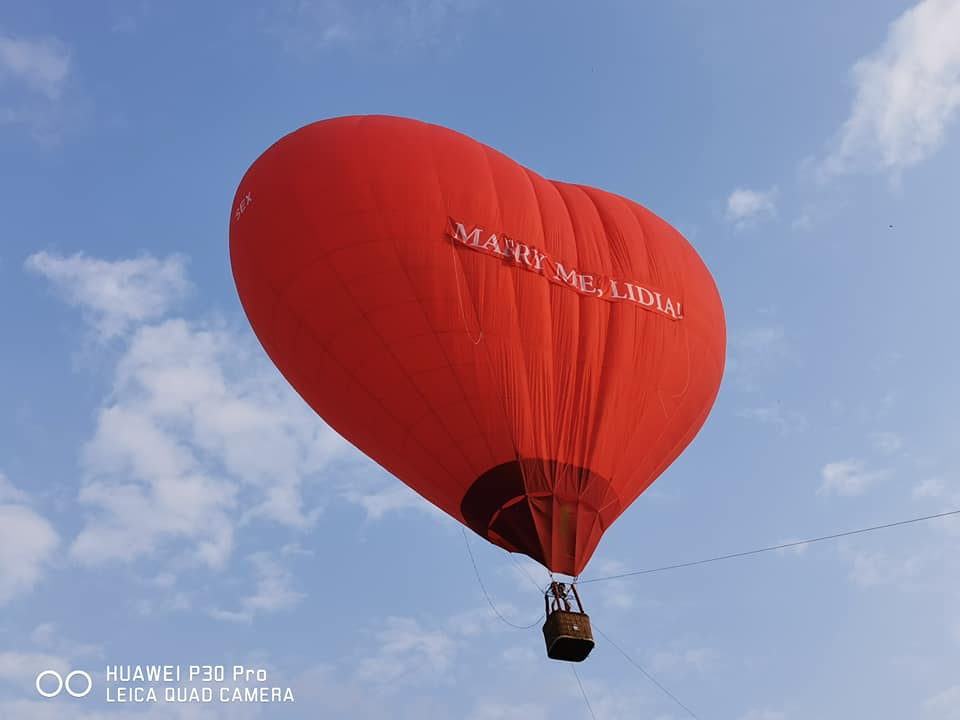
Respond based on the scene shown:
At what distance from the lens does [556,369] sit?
19.5 meters

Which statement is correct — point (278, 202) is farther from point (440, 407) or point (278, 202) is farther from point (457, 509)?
point (457, 509)

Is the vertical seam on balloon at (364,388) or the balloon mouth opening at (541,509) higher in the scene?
the vertical seam on balloon at (364,388)

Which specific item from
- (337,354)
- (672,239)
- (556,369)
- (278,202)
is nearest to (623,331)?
(556,369)

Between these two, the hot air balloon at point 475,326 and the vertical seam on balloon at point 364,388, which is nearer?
the hot air balloon at point 475,326

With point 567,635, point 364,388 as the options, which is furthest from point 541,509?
point 364,388

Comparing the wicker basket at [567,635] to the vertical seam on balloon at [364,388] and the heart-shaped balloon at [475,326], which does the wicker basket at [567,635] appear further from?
the vertical seam on balloon at [364,388]

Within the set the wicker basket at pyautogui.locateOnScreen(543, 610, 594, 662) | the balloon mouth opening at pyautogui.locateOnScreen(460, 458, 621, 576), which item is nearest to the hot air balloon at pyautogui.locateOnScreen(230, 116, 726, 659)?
the balloon mouth opening at pyautogui.locateOnScreen(460, 458, 621, 576)

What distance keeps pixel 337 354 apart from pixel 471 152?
4.16 meters

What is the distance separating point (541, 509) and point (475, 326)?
2987 mm

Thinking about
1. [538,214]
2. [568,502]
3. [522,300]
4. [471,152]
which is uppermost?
[471,152]

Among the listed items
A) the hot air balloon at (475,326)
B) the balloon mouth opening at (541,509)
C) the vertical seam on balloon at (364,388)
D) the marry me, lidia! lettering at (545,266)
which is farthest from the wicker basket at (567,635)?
the marry me, lidia! lettering at (545,266)

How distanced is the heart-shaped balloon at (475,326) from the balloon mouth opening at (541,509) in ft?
0.09

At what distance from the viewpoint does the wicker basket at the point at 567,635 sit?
17.6 meters

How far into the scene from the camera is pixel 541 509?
1877cm
